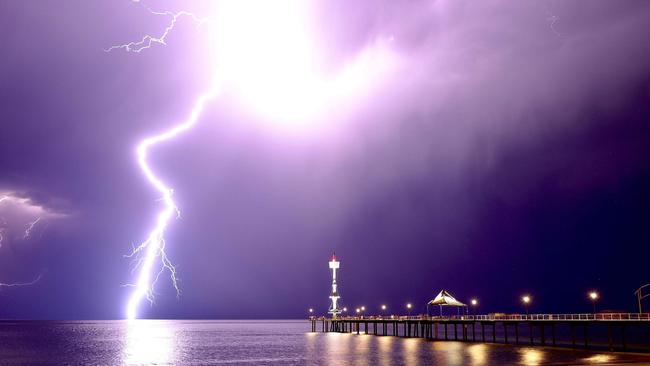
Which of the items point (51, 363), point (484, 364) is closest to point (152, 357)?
point (51, 363)

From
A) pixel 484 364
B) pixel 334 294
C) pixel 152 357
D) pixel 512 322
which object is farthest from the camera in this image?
pixel 334 294

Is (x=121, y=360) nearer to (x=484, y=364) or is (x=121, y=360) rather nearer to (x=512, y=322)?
(x=484, y=364)

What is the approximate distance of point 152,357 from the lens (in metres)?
68.6

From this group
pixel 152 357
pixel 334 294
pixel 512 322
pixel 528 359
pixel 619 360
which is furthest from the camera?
pixel 334 294

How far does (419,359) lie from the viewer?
59.9 meters

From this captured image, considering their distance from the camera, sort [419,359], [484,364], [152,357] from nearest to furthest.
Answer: [484,364] → [419,359] → [152,357]

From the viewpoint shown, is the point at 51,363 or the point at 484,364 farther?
the point at 51,363

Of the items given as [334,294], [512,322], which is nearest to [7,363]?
[512,322]

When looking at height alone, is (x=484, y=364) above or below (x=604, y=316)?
below

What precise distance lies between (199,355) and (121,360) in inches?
394

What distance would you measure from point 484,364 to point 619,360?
453 inches

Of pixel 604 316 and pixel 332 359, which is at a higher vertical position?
pixel 604 316

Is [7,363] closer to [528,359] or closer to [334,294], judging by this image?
[528,359]

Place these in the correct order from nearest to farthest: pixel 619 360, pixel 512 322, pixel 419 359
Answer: pixel 619 360, pixel 419 359, pixel 512 322
